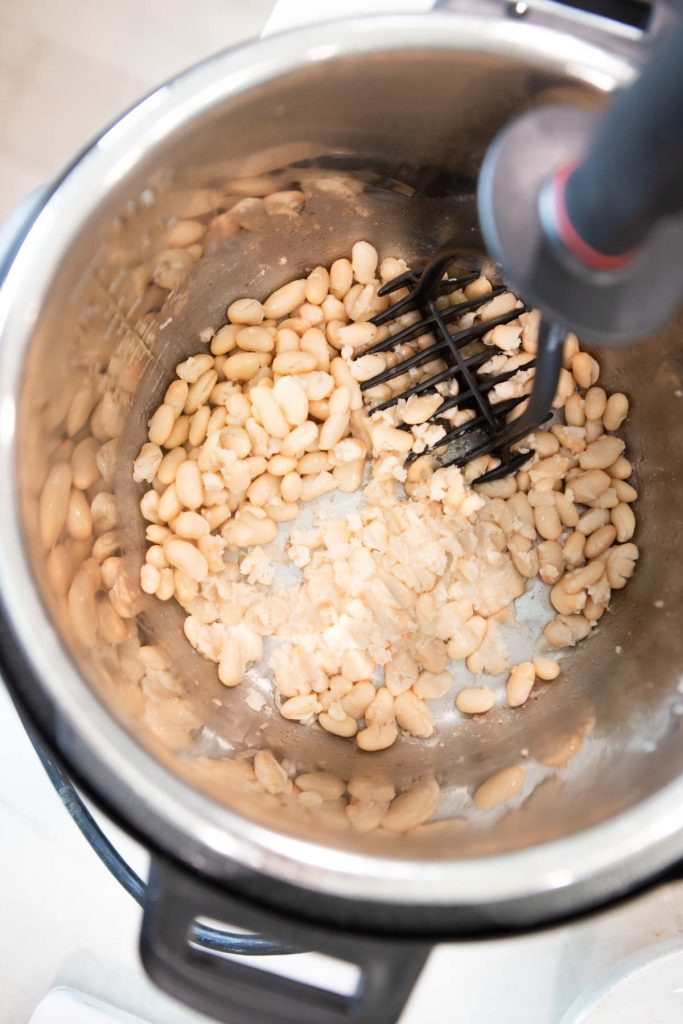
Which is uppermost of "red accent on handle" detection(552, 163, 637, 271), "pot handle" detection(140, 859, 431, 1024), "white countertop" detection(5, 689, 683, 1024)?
"red accent on handle" detection(552, 163, 637, 271)

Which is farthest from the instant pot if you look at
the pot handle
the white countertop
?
the white countertop

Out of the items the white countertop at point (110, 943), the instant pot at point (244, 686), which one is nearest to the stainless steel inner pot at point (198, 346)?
the instant pot at point (244, 686)

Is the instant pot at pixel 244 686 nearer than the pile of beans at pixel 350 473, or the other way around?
the instant pot at pixel 244 686

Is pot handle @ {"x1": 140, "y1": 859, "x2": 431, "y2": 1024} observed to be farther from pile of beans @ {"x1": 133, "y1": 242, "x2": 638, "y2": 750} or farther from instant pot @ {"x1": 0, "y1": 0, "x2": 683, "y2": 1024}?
pile of beans @ {"x1": 133, "y1": 242, "x2": 638, "y2": 750}

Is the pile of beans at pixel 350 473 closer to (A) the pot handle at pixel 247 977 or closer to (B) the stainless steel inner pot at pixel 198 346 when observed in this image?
(B) the stainless steel inner pot at pixel 198 346

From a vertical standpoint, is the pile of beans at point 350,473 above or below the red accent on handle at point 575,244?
below
